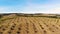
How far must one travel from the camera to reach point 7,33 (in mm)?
11641

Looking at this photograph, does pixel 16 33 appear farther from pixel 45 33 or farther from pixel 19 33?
pixel 45 33

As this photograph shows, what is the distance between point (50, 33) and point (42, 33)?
1.95 ft

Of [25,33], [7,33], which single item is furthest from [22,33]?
[7,33]

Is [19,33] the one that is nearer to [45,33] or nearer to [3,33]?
[3,33]

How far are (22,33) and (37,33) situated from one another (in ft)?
3.53

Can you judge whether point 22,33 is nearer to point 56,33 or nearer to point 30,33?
point 30,33

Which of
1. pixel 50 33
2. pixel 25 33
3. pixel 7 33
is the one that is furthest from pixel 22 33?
pixel 50 33

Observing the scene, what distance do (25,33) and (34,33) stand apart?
2.12 ft

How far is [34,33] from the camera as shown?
1179cm

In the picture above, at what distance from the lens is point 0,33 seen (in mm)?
11695

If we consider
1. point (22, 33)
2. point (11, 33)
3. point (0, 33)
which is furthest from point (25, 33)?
point (0, 33)

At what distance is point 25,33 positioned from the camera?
11703 mm

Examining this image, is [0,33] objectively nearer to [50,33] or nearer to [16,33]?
[16,33]

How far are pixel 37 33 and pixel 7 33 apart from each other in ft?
7.00
